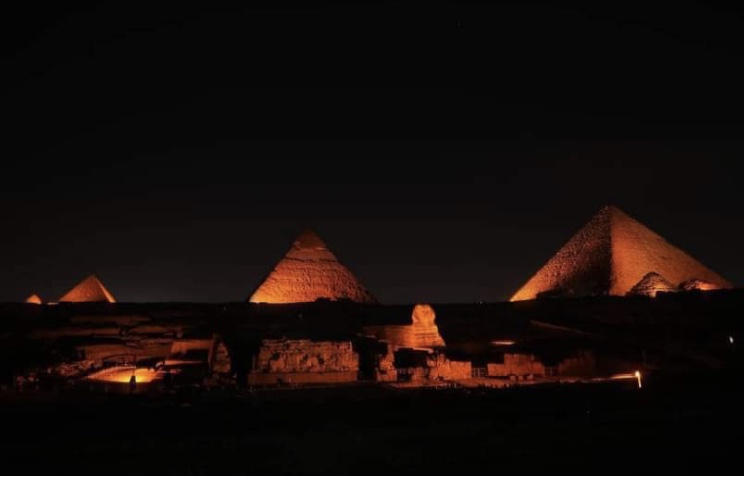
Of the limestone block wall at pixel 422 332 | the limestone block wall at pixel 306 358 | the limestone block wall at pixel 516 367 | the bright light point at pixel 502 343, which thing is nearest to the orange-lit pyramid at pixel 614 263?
the bright light point at pixel 502 343

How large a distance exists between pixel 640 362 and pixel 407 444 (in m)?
10.6

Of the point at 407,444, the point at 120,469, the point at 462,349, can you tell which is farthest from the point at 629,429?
the point at 462,349

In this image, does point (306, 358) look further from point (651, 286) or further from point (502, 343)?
point (651, 286)

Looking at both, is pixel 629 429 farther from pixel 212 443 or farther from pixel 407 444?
pixel 212 443

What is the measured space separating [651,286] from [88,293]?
91.8 ft

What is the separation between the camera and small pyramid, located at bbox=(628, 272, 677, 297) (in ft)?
97.7

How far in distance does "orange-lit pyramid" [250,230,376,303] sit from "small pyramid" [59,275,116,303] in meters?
9.71

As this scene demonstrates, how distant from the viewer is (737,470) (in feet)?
21.8

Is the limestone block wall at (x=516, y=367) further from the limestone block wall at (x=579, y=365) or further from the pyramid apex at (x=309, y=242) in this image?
the pyramid apex at (x=309, y=242)

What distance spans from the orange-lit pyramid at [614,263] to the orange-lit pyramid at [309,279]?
32.7ft

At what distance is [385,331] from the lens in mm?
21391

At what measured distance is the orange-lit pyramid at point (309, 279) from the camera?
31.0m

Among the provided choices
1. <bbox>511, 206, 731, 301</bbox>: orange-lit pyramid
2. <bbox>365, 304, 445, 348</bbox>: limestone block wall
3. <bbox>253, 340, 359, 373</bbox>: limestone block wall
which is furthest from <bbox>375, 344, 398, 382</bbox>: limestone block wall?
<bbox>511, 206, 731, 301</bbox>: orange-lit pyramid

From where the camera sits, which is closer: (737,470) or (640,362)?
(737,470)
